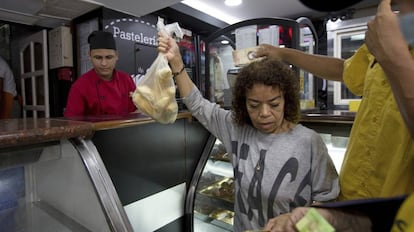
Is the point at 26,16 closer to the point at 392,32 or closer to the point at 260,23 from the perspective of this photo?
the point at 260,23

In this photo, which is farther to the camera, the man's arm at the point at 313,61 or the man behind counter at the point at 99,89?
the man behind counter at the point at 99,89

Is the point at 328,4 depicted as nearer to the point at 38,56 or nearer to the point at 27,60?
the point at 38,56

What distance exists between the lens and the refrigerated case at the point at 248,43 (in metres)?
1.82

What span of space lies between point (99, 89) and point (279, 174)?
1.45 metres

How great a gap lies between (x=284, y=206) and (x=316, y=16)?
4331 mm

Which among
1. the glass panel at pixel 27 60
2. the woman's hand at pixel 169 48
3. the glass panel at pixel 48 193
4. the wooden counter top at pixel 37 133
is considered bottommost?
the glass panel at pixel 48 193

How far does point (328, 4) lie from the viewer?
0.49m

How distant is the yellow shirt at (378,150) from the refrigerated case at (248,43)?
909 mm

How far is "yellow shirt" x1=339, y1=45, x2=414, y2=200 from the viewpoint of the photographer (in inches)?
25.7

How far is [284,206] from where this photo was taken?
95 centimetres

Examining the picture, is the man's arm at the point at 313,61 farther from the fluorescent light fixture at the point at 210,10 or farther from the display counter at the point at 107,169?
the fluorescent light fixture at the point at 210,10

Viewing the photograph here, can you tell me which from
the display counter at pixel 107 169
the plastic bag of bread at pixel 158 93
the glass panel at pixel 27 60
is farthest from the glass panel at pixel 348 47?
the glass panel at pixel 27 60

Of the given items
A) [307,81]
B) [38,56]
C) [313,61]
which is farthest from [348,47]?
[38,56]

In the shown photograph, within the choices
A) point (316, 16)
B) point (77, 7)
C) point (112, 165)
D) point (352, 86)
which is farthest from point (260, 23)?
point (316, 16)
